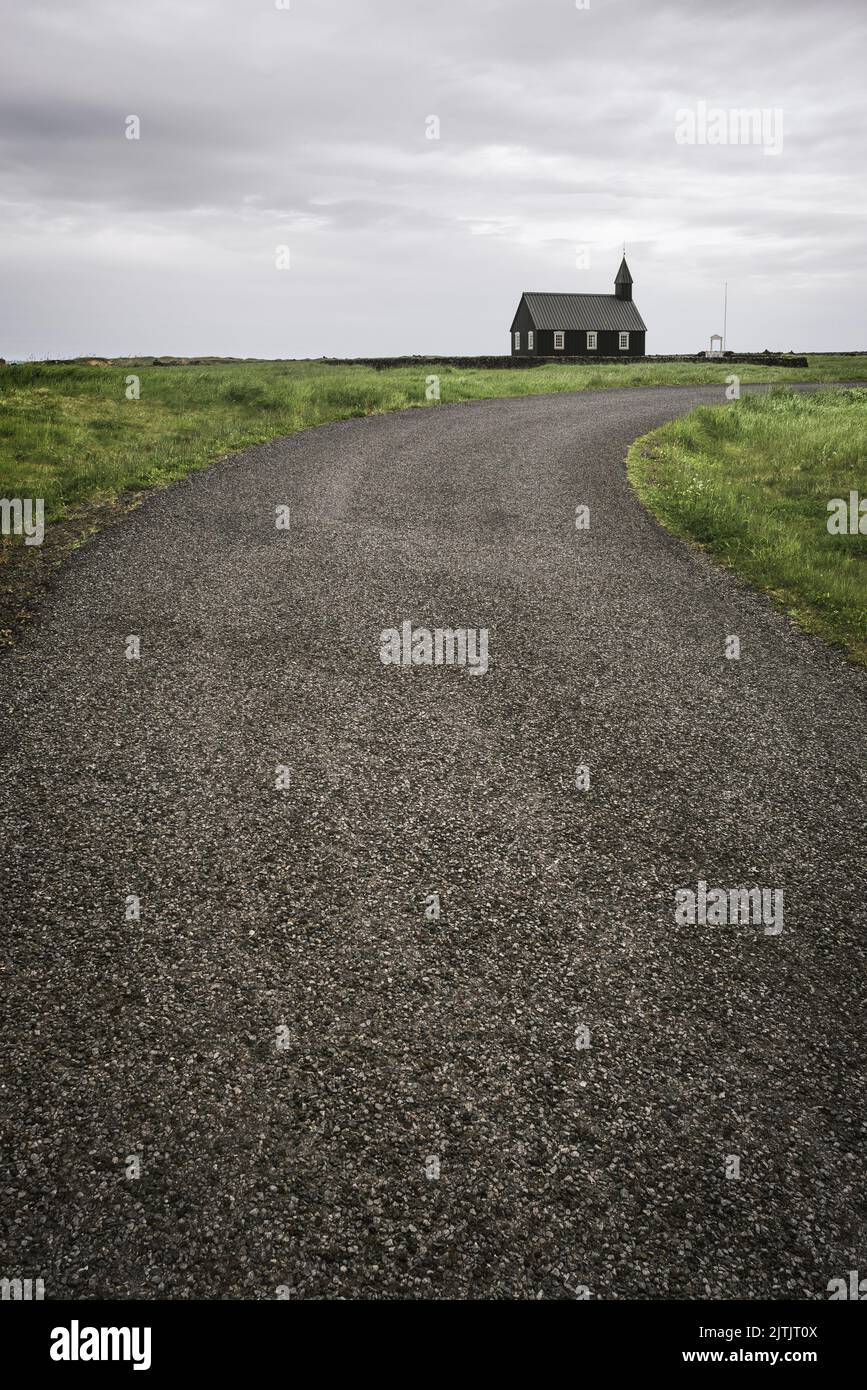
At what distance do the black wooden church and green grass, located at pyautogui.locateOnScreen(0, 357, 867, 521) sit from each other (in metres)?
39.0

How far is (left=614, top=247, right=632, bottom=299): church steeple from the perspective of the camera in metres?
81.1

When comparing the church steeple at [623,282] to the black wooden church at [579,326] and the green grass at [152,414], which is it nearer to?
the black wooden church at [579,326]

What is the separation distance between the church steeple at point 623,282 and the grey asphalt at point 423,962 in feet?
271

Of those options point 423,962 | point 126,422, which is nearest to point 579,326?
point 126,422

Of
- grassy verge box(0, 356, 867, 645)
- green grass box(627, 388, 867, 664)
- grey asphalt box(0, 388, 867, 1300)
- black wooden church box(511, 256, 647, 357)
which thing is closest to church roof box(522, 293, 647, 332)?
black wooden church box(511, 256, 647, 357)

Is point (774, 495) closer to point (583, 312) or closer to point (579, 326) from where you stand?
point (579, 326)

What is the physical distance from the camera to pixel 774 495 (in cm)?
1667

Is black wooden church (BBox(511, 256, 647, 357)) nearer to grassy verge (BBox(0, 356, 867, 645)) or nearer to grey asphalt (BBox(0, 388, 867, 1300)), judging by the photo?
grassy verge (BBox(0, 356, 867, 645))

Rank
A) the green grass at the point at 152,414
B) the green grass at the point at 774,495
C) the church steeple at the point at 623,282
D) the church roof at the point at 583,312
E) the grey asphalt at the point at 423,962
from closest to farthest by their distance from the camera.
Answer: the grey asphalt at the point at 423,962 < the green grass at the point at 774,495 < the green grass at the point at 152,414 < the church roof at the point at 583,312 < the church steeple at the point at 623,282

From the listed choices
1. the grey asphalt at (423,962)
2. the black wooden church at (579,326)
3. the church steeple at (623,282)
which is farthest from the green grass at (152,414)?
the church steeple at (623,282)

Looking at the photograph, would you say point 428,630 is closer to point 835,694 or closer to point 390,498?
point 835,694

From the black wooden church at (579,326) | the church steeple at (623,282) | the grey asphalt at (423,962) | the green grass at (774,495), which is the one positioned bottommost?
the grey asphalt at (423,962)

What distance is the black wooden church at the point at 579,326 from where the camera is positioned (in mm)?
76250
